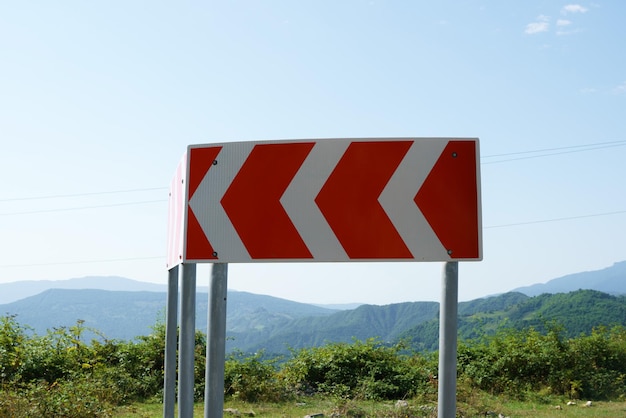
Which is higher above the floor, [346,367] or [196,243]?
[196,243]

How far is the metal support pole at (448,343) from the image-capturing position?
2.32m

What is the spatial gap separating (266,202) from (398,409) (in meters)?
6.57

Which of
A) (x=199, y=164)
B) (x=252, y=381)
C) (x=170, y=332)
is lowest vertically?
(x=252, y=381)

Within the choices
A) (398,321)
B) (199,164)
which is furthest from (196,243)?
(398,321)

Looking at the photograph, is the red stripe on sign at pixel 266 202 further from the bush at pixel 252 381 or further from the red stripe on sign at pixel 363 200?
the bush at pixel 252 381

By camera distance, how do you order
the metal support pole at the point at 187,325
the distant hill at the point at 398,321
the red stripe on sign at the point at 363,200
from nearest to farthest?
1. the red stripe on sign at the point at 363,200
2. the metal support pole at the point at 187,325
3. the distant hill at the point at 398,321

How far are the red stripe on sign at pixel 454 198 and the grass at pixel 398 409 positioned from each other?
624 cm

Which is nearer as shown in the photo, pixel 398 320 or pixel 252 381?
pixel 252 381

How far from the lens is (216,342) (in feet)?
8.33

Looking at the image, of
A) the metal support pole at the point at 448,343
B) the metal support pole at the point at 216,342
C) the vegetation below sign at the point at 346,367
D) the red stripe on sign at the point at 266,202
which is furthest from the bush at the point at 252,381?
the metal support pole at the point at 448,343

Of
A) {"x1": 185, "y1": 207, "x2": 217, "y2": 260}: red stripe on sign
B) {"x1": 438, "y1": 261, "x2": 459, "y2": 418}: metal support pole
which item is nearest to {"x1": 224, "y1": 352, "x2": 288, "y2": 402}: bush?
{"x1": 185, "y1": 207, "x2": 217, "y2": 260}: red stripe on sign

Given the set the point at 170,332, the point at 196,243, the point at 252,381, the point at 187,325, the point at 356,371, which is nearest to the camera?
the point at 196,243

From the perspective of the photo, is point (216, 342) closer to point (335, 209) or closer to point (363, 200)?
point (335, 209)

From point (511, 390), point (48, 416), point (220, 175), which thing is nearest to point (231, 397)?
point (48, 416)
